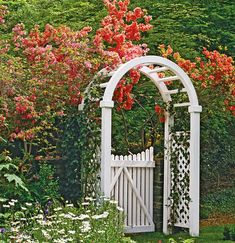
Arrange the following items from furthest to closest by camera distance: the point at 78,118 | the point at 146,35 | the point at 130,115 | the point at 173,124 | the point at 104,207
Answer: the point at 146,35 → the point at 130,115 → the point at 173,124 → the point at 78,118 → the point at 104,207

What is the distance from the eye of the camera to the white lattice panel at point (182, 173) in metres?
10.0

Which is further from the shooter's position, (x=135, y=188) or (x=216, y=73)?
(x=216, y=73)

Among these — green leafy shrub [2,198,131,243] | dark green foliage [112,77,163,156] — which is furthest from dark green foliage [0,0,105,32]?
green leafy shrub [2,198,131,243]

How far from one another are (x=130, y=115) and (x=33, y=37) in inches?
116

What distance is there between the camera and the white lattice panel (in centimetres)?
1003

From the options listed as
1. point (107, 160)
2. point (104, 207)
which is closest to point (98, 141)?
point (107, 160)

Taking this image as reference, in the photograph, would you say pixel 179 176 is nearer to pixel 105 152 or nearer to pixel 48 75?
pixel 105 152

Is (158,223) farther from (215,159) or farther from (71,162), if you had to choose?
(215,159)

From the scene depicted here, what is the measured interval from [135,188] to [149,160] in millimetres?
508

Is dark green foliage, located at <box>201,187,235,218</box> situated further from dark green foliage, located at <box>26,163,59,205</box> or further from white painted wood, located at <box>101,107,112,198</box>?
white painted wood, located at <box>101,107,112,198</box>

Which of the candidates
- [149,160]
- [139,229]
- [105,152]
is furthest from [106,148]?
[139,229]

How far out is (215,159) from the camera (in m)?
15.2

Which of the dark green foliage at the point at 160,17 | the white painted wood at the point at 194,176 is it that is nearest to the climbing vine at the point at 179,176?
the white painted wood at the point at 194,176

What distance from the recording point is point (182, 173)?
10.1 metres
